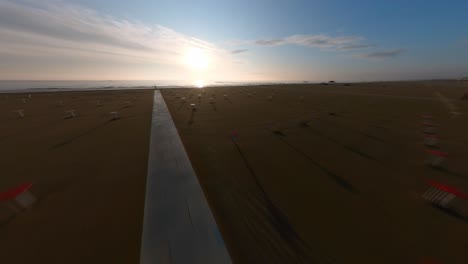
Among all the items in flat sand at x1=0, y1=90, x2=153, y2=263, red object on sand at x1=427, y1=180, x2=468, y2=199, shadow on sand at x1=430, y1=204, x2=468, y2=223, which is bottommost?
flat sand at x1=0, y1=90, x2=153, y2=263

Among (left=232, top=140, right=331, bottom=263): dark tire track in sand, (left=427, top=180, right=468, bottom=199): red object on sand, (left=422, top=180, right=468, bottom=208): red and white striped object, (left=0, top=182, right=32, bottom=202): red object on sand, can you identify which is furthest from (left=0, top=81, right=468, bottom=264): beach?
(left=427, top=180, right=468, bottom=199): red object on sand

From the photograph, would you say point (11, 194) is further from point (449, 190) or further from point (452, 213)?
point (452, 213)

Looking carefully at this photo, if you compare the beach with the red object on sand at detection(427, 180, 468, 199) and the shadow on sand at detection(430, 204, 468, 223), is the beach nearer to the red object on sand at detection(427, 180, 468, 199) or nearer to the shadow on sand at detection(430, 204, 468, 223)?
the shadow on sand at detection(430, 204, 468, 223)

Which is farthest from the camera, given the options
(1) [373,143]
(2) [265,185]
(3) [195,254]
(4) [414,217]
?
(1) [373,143]

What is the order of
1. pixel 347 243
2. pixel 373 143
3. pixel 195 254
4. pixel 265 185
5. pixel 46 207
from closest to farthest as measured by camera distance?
pixel 195 254 < pixel 347 243 < pixel 46 207 < pixel 265 185 < pixel 373 143

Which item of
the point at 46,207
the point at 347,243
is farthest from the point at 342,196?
the point at 46,207

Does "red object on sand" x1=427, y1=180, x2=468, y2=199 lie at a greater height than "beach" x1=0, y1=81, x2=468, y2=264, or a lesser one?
greater

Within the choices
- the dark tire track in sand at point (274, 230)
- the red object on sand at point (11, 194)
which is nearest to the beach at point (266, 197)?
the dark tire track in sand at point (274, 230)

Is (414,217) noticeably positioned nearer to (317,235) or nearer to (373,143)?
(317,235)
